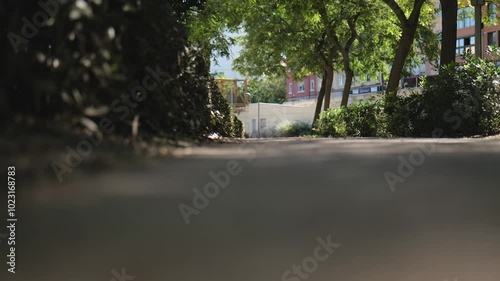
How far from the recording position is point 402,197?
1693mm

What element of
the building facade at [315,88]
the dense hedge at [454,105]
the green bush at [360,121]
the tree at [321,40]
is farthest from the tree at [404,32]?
the building facade at [315,88]

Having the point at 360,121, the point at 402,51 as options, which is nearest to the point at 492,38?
the point at 402,51

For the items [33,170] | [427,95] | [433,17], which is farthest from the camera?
[433,17]

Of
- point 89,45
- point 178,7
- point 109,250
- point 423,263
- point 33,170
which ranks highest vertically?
point 178,7

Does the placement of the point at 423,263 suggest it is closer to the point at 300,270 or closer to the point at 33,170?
the point at 300,270

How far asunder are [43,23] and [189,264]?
893 millimetres

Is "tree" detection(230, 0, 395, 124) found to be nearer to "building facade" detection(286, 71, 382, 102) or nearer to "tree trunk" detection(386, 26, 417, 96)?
"tree trunk" detection(386, 26, 417, 96)

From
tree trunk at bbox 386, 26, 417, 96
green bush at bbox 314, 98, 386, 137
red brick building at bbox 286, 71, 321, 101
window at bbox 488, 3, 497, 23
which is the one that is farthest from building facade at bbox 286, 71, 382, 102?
tree trunk at bbox 386, 26, 417, 96

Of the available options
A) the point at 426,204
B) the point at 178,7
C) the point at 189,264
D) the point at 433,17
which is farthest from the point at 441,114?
the point at 433,17

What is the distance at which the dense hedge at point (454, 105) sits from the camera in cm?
751

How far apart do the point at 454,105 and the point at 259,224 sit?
7.11 meters

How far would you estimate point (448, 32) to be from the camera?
10836 mm

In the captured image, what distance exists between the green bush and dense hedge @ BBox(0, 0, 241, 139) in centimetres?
872

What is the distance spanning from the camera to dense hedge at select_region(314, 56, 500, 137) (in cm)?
751
